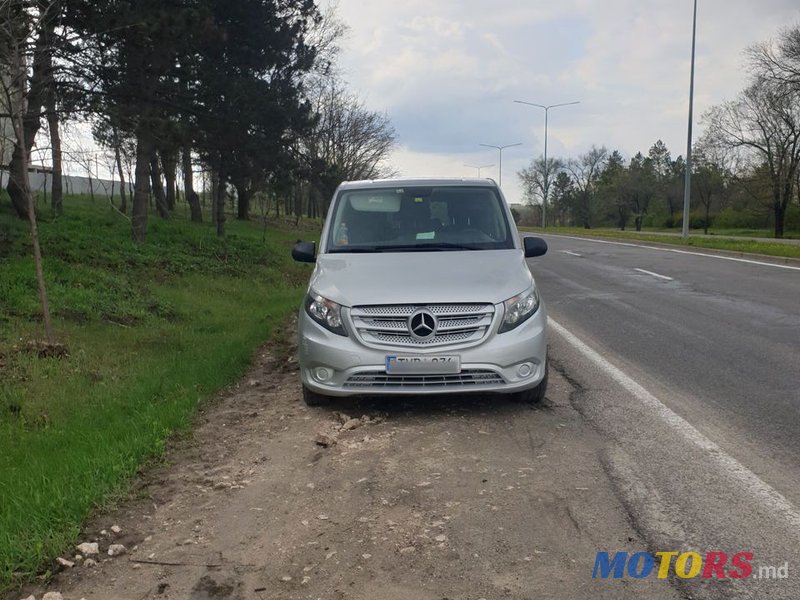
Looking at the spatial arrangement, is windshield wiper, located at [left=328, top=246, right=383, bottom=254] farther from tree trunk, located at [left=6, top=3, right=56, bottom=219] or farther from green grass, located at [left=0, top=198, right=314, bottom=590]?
tree trunk, located at [left=6, top=3, right=56, bottom=219]

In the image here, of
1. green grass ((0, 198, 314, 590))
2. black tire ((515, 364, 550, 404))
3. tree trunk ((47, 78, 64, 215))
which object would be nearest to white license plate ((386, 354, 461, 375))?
black tire ((515, 364, 550, 404))

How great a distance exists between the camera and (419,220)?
Answer: 6.78 m

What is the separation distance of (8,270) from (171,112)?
870cm

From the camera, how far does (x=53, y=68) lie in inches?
429

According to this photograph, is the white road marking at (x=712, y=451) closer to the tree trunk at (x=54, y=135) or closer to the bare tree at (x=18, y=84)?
the bare tree at (x=18, y=84)

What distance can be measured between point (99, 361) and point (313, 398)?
3865mm

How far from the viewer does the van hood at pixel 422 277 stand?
5.44 m

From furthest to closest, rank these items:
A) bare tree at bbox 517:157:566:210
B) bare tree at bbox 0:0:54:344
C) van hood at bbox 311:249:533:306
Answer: bare tree at bbox 517:157:566:210 < bare tree at bbox 0:0:54:344 < van hood at bbox 311:249:533:306

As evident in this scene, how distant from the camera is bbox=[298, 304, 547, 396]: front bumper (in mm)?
5379

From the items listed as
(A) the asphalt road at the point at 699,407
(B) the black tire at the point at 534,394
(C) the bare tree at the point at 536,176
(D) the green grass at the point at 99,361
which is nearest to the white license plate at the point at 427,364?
(B) the black tire at the point at 534,394

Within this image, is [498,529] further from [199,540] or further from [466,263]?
[466,263]

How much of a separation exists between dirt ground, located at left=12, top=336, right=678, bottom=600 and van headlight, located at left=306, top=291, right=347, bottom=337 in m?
0.73

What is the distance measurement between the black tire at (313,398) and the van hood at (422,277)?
839 millimetres

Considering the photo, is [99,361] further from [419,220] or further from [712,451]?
[712,451]
